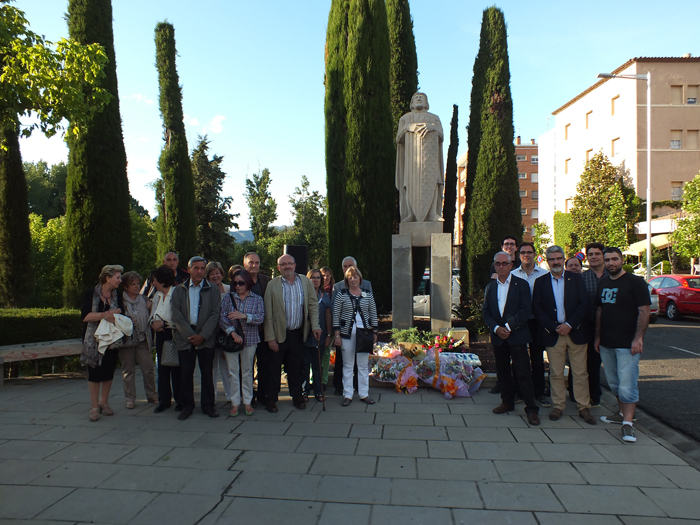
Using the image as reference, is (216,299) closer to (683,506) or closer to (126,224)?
(683,506)

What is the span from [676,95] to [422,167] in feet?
101

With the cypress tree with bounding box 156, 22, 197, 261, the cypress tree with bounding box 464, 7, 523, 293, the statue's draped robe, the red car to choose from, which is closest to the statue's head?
the statue's draped robe

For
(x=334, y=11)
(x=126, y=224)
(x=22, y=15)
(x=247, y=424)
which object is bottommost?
(x=247, y=424)

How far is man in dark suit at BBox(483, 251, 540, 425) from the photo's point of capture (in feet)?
16.9

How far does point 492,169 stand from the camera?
36.0 ft

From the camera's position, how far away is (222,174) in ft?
83.1

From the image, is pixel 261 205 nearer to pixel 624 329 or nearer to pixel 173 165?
pixel 173 165

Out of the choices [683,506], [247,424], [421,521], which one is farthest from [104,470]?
[683,506]

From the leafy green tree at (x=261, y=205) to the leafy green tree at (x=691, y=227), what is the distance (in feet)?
76.1

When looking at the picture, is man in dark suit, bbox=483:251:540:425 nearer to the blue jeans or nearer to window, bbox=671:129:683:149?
the blue jeans

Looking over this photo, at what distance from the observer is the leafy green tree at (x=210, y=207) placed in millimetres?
24453

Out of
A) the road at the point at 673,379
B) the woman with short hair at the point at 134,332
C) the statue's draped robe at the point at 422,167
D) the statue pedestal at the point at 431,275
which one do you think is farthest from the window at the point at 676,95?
the woman with short hair at the point at 134,332

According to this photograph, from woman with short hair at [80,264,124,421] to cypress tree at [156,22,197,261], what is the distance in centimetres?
1207

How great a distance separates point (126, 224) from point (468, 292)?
818 cm
